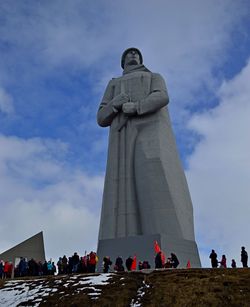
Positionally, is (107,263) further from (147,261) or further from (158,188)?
(158,188)

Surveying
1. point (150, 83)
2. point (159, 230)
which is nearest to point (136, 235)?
point (159, 230)

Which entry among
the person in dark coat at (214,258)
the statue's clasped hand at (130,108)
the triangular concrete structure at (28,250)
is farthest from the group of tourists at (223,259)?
the triangular concrete structure at (28,250)

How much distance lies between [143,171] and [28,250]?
297 inches

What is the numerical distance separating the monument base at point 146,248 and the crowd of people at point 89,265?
34 cm

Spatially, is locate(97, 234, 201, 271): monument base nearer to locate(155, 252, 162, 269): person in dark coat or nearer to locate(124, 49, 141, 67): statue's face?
locate(155, 252, 162, 269): person in dark coat

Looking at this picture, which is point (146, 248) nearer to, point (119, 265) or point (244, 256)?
point (119, 265)

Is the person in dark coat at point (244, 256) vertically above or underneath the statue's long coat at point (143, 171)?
underneath

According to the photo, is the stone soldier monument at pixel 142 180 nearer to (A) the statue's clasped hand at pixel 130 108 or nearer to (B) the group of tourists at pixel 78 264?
(A) the statue's clasped hand at pixel 130 108

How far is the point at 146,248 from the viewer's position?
55.2ft

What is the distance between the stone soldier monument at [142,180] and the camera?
689 inches

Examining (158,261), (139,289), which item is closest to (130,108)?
(158,261)

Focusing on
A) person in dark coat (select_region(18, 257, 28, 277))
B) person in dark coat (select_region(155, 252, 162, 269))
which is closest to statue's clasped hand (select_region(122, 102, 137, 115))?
person in dark coat (select_region(155, 252, 162, 269))

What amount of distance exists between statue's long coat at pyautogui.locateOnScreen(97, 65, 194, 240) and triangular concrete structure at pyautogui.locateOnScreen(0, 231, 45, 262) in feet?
16.6

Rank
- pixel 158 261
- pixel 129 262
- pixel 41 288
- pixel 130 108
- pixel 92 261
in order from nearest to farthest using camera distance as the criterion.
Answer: pixel 41 288
pixel 158 261
pixel 129 262
pixel 92 261
pixel 130 108
